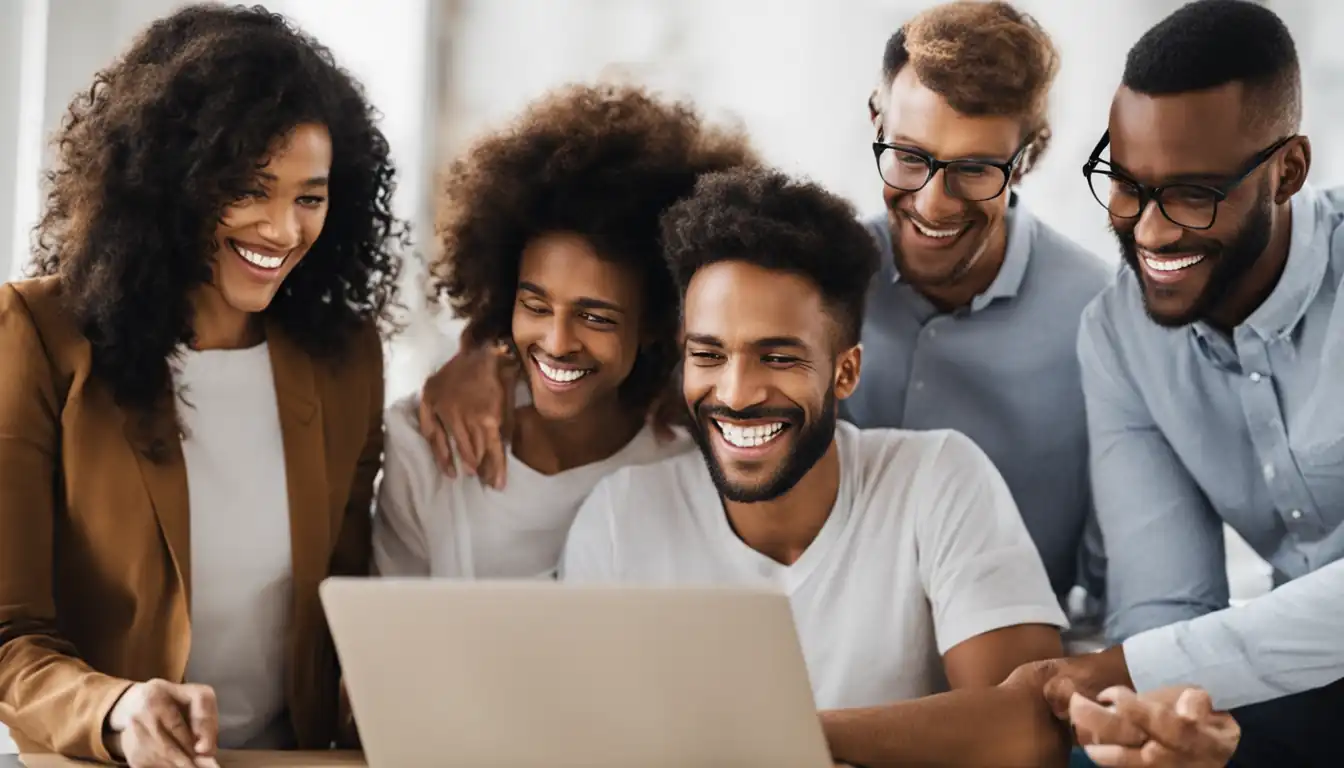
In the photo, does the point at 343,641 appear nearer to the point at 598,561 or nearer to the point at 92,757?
the point at 92,757

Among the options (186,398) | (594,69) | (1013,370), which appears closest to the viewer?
(186,398)

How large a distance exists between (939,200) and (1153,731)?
0.72m

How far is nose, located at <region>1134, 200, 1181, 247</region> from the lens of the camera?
181 centimetres

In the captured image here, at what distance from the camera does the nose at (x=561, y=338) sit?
1801 mm

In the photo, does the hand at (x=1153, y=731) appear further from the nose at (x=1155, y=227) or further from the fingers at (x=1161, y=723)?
the nose at (x=1155, y=227)

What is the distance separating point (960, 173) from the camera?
189cm

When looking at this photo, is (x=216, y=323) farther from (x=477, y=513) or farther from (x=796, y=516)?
(x=796, y=516)

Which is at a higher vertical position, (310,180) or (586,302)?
(310,180)

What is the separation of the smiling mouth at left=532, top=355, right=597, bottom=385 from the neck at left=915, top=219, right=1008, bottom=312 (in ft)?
1.58

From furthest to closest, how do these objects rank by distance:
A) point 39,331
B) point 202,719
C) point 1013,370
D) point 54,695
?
1. point 1013,370
2. point 39,331
3. point 54,695
4. point 202,719

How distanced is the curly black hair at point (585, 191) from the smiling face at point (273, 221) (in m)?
0.23

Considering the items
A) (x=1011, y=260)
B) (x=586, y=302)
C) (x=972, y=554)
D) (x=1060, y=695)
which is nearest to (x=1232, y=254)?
(x=1011, y=260)

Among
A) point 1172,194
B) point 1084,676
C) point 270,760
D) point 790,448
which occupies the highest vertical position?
point 1172,194

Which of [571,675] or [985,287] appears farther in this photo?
[985,287]
